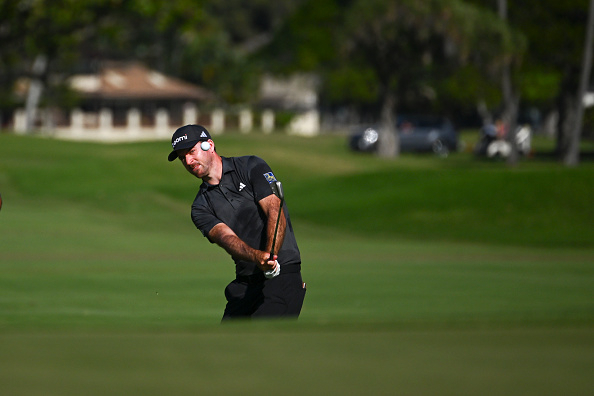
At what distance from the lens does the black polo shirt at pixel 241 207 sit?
25.2ft

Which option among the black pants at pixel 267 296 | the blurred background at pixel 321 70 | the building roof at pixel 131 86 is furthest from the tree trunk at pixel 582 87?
the building roof at pixel 131 86

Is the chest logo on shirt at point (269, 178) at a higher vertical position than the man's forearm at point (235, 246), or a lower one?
higher

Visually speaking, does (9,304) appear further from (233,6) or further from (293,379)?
(233,6)

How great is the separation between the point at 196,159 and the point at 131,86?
8768 cm

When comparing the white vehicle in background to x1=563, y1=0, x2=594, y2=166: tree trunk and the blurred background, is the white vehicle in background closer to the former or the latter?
the blurred background

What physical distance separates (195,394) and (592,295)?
9.95 metres

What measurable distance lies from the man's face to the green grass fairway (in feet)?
3.32

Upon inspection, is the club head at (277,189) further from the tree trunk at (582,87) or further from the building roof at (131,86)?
the building roof at (131,86)

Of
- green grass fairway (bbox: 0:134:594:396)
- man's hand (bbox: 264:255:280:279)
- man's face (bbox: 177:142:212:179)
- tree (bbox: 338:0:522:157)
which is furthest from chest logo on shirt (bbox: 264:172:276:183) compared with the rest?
tree (bbox: 338:0:522:157)

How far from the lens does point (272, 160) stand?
138 ft

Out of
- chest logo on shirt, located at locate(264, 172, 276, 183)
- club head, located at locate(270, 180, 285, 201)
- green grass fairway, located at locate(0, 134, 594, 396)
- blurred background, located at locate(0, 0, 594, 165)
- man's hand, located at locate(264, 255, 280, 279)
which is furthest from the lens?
blurred background, located at locate(0, 0, 594, 165)

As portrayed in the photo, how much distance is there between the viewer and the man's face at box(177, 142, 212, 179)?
7430mm

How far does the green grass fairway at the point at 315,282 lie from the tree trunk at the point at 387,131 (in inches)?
171

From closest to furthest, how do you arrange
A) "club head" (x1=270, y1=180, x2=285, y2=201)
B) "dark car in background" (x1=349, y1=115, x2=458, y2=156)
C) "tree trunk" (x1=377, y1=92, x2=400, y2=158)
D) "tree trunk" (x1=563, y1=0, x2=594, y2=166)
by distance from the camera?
"club head" (x1=270, y1=180, x2=285, y2=201) < "tree trunk" (x1=563, y1=0, x2=594, y2=166) < "tree trunk" (x1=377, y1=92, x2=400, y2=158) < "dark car in background" (x1=349, y1=115, x2=458, y2=156)
